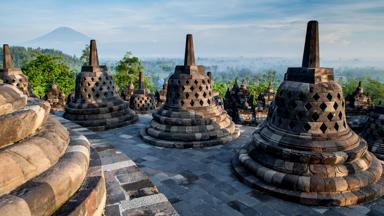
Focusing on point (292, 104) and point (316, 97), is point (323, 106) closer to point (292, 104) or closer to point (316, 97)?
point (316, 97)

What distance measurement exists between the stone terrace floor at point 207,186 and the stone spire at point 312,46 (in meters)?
3.35

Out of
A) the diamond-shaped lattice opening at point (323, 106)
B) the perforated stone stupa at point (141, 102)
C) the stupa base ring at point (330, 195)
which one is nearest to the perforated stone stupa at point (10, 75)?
the perforated stone stupa at point (141, 102)

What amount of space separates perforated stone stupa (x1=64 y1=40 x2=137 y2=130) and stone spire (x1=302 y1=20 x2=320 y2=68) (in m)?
8.90

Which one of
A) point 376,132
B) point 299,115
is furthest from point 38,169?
point 376,132

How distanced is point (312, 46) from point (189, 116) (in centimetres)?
511

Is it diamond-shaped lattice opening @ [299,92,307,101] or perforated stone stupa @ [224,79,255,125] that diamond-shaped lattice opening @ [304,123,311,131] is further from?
perforated stone stupa @ [224,79,255,125]

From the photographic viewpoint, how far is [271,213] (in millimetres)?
5375

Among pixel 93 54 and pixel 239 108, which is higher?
pixel 93 54

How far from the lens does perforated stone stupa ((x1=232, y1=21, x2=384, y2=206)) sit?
579 cm

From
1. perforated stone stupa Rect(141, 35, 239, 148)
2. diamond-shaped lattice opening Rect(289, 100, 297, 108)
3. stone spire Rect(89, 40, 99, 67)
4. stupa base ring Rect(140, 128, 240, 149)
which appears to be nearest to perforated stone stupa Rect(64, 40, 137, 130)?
stone spire Rect(89, 40, 99, 67)

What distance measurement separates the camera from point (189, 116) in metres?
10.2

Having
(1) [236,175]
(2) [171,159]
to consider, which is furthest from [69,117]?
(1) [236,175]

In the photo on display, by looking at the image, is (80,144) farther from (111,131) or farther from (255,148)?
(111,131)

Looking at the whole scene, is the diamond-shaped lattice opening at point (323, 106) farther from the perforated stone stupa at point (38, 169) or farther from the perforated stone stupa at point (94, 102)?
the perforated stone stupa at point (94, 102)
